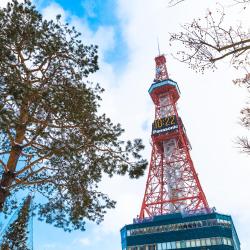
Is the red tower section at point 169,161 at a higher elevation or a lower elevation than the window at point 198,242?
higher

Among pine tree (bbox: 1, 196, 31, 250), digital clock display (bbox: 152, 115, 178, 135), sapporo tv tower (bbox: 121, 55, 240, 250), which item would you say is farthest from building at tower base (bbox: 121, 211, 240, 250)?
pine tree (bbox: 1, 196, 31, 250)

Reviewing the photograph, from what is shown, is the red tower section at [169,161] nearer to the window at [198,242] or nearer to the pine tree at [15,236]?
the window at [198,242]

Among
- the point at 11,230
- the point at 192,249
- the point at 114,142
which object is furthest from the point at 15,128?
the point at 192,249

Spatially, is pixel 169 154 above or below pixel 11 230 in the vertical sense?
above

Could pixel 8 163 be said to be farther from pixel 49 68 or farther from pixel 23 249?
pixel 23 249

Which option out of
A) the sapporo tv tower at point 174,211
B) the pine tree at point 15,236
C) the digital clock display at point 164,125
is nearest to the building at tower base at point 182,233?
the sapporo tv tower at point 174,211

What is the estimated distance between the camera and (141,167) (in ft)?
37.0

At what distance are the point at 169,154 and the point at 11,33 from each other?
4745cm

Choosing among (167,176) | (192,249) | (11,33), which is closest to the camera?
(11,33)

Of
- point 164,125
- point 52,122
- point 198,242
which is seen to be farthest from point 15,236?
point 164,125

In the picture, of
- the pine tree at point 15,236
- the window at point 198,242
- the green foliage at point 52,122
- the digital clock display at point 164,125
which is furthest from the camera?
the digital clock display at point 164,125

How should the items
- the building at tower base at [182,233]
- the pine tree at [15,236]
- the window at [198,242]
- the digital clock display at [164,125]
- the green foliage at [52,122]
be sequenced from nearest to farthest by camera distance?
the green foliage at [52,122] → the pine tree at [15,236] → the building at tower base at [182,233] → the window at [198,242] → the digital clock display at [164,125]

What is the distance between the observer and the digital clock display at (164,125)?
55344 millimetres

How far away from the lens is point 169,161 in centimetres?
5431
